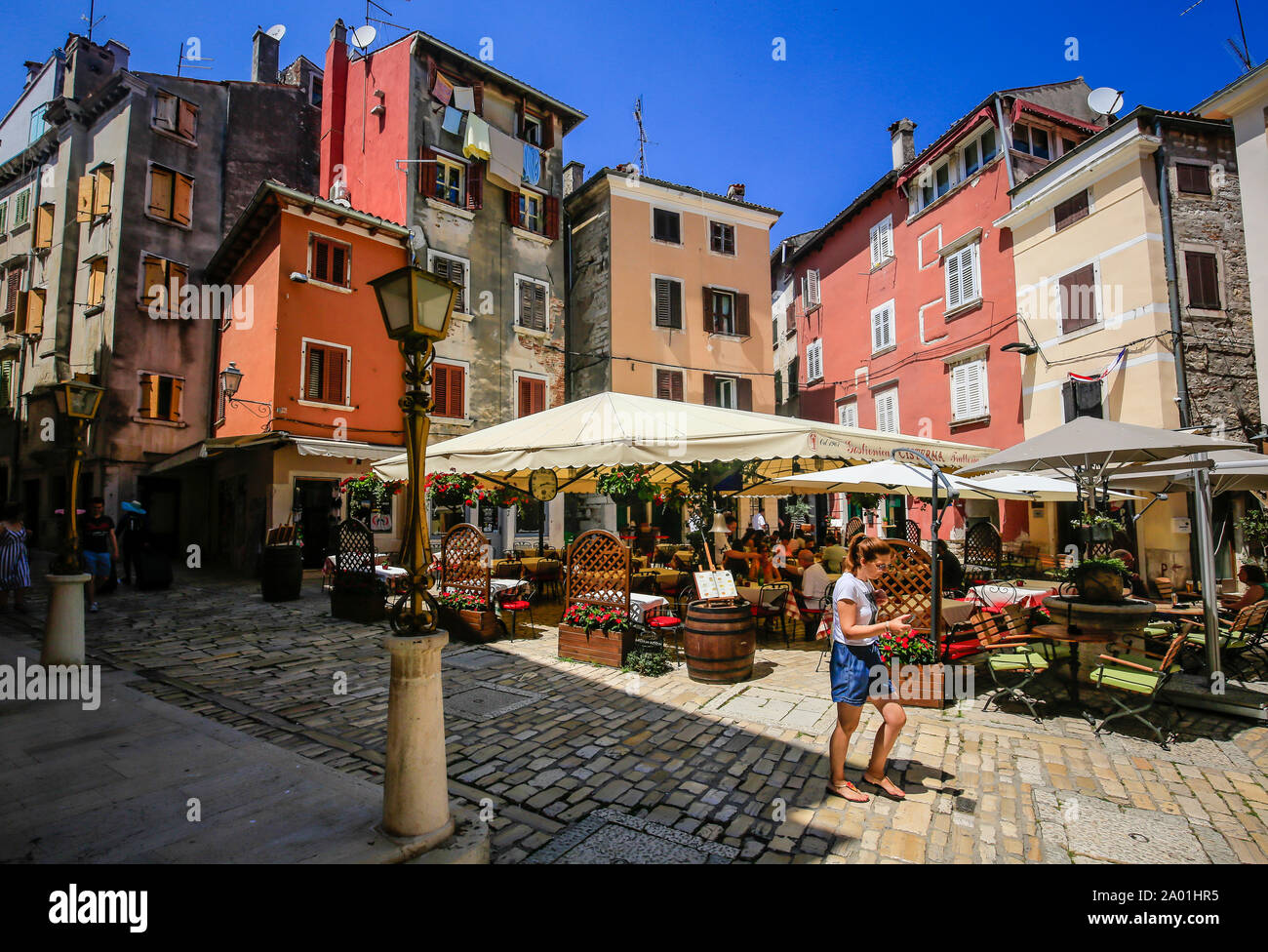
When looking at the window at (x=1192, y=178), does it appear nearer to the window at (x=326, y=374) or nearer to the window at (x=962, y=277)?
the window at (x=962, y=277)

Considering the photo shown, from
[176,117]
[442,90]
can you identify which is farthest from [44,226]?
[442,90]

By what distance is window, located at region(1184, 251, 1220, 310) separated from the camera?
13352mm

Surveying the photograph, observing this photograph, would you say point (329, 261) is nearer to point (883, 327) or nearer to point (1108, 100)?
point (883, 327)

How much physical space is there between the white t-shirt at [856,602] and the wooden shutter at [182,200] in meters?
22.3

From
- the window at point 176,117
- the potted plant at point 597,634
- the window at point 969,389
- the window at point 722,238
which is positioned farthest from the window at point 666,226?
the potted plant at point 597,634

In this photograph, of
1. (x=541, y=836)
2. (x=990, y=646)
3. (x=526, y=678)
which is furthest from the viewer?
(x=526, y=678)

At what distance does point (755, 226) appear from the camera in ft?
74.9

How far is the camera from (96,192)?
58.2 feet

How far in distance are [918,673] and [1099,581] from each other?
6.83 ft

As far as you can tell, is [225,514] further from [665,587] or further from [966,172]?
[966,172]

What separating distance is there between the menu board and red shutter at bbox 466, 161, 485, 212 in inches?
652

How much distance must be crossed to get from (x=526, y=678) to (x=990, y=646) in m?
4.65
